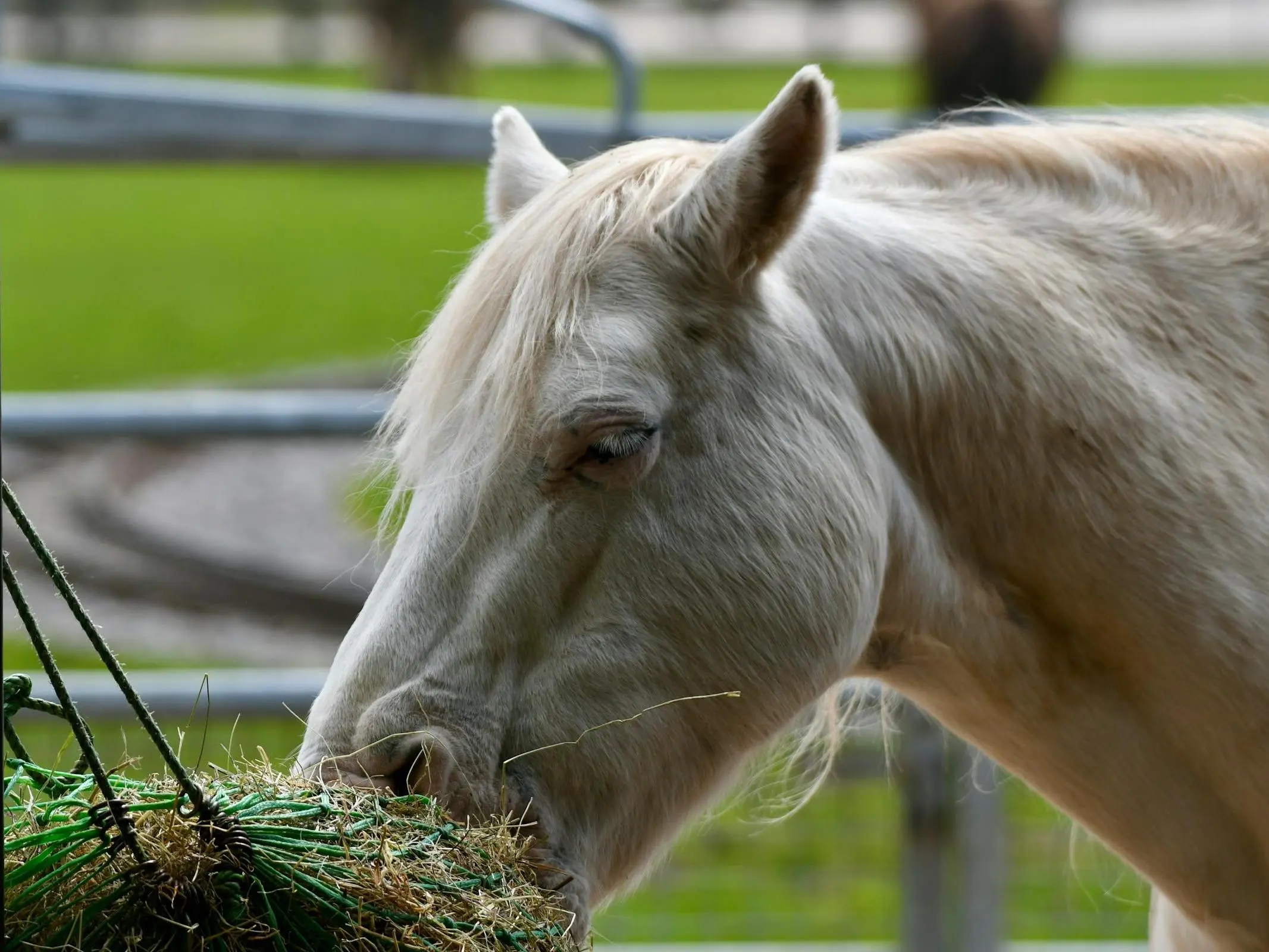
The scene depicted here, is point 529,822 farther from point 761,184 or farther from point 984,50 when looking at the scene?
point 984,50

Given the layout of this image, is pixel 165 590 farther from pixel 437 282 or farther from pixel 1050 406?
pixel 437 282

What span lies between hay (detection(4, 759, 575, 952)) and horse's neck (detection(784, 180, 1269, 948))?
0.67 m

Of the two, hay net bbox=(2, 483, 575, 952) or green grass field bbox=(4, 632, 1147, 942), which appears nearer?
hay net bbox=(2, 483, 575, 952)

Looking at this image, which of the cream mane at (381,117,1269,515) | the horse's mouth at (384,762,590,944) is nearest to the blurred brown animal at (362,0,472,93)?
the cream mane at (381,117,1269,515)

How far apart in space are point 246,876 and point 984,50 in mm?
7437

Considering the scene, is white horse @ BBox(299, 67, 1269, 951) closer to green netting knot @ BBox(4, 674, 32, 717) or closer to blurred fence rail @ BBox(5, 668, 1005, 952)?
green netting knot @ BBox(4, 674, 32, 717)

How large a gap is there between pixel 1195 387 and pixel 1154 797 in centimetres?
48

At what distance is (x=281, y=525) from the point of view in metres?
9.54

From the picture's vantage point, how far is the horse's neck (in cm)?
156

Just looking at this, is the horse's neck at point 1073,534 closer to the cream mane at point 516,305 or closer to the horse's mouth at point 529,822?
the cream mane at point 516,305

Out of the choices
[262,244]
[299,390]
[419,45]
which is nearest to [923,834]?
[299,390]

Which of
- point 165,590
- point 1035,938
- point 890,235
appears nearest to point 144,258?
point 165,590

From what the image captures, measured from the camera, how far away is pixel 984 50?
7617mm

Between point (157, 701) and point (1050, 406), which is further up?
point (1050, 406)
